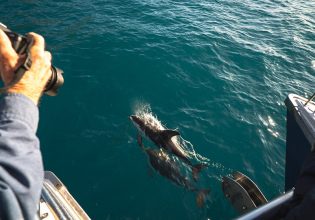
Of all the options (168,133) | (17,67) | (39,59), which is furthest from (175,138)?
(17,67)

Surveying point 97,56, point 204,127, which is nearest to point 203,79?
point 204,127

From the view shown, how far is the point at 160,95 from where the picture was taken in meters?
10.0

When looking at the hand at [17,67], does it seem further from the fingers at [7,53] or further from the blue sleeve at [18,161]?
the blue sleeve at [18,161]

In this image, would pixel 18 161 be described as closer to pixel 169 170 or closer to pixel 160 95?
pixel 169 170

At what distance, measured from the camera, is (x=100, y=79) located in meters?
10.5

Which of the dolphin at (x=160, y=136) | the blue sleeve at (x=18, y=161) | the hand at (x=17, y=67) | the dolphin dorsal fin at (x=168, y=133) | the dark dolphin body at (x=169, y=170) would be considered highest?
the hand at (x=17, y=67)

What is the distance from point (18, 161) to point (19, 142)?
0.68 ft

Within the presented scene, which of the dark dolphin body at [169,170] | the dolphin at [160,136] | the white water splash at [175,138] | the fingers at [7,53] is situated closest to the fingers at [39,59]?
the fingers at [7,53]

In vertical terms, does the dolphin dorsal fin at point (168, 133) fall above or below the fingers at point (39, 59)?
below

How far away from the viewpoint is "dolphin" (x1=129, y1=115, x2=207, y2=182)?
23.6 feet

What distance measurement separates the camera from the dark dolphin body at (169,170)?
263 inches

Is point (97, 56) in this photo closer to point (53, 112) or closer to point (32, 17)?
point (53, 112)

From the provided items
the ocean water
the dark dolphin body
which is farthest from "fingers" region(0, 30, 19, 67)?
the dark dolphin body

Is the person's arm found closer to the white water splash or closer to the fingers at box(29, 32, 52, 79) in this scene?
the fingers at box(29, 32, 52, 79)
